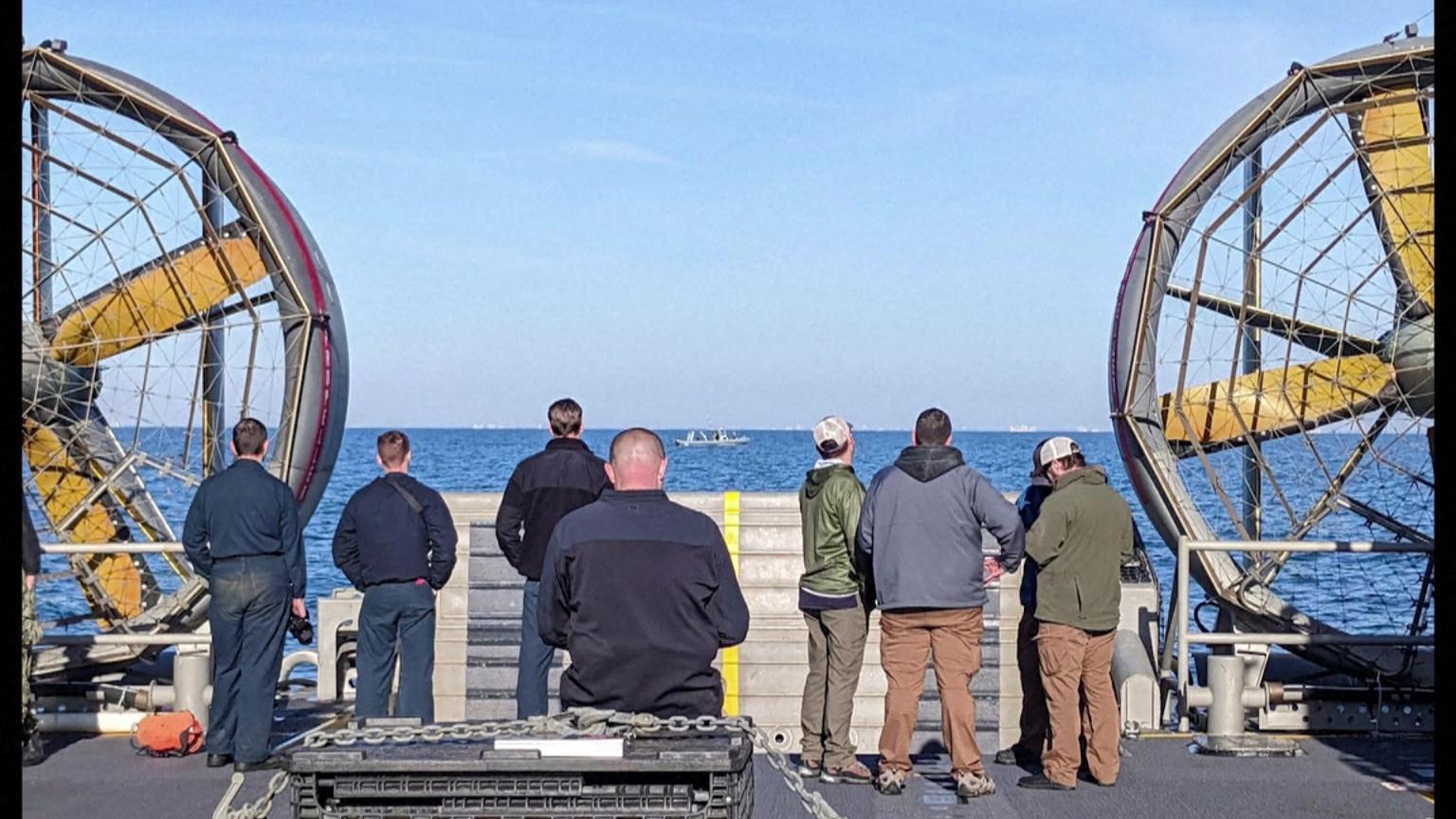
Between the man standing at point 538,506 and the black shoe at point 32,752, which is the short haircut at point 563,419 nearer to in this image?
the man standing at point 538,506

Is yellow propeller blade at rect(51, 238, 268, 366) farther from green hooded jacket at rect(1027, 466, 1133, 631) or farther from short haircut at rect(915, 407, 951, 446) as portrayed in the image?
Result: green hooded jacket at rect(1027, 466, 1133, 631)

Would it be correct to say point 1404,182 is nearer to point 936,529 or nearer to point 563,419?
point 936,529

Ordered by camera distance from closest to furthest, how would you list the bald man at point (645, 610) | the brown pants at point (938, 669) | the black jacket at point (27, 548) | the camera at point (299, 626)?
1. the black jacket at point (27, 548)
2. the bald man at point (645, 610)
3. the brown pants at point (938, 669)
4. the camera at point (299, 626)

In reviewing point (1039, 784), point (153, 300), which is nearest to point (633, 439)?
point (1039, 784)

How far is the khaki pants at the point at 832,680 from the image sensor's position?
26.8ft

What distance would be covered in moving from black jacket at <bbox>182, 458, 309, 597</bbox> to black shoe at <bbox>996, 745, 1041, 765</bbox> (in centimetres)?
405

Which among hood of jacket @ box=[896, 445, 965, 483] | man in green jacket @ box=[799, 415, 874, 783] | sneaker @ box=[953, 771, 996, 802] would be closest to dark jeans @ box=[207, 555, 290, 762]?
man in green jacket @ box=[799, 415, 874, 783]

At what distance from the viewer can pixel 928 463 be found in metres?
7.88

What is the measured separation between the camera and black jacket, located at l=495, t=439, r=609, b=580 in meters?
8.35

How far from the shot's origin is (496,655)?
10086 millimetres

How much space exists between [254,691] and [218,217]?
351 centimetres

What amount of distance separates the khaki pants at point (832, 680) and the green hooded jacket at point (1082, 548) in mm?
970

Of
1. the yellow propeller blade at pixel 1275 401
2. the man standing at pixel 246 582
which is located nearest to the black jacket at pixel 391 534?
the man standing at pixel 246 582
